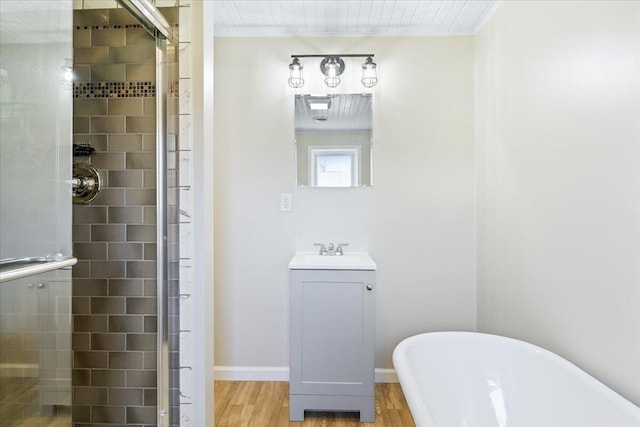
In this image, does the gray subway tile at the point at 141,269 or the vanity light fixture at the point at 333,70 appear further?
the vanity light fixture at the point at 333,70

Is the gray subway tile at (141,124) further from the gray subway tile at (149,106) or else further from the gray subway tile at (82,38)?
the gray subway tile at (82,38)

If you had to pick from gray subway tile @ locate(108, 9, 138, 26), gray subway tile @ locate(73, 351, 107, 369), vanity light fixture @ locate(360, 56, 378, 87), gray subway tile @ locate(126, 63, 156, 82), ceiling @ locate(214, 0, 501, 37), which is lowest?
gray subway tile @ locate(73, 351, 107, 369)

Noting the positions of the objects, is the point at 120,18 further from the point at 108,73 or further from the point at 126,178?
the point at 126,178

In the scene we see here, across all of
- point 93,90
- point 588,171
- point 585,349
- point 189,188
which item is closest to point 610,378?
point 585,349

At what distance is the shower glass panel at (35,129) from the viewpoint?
87 cm

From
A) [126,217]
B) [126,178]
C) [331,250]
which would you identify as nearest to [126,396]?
[126,217]

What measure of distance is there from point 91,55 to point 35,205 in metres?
1.01

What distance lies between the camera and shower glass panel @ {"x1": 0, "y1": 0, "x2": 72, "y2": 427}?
34.4 inches

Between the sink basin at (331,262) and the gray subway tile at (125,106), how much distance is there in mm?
1097

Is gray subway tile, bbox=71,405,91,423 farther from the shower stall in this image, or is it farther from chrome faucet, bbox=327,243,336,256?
chrome faucet, bbox=327,243,336,256

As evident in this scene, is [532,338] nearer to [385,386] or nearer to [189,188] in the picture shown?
[385,386]

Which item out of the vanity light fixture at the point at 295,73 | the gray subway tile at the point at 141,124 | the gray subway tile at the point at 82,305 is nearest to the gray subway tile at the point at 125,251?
the gray subway tile at the point at 82,305

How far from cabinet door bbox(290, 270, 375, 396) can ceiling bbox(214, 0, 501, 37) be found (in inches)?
62.3

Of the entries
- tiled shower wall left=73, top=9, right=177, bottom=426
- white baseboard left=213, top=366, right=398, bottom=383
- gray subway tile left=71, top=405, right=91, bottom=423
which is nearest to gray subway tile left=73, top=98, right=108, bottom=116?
tiled shower wall left=73, top=9, right=177, bottom=426
